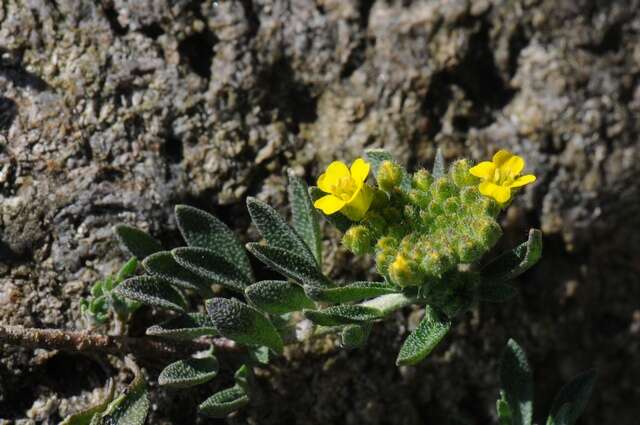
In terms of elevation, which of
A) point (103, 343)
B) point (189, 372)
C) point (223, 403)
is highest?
point (103, 343)

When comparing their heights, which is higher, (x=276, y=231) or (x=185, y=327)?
(x=276, y=231)

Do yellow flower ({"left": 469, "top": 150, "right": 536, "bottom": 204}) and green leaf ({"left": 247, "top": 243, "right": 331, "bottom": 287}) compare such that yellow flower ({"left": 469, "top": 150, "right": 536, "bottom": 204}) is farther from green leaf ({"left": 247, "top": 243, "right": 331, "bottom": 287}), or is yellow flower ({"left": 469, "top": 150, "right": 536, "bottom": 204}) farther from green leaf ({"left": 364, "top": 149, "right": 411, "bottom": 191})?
green leaf ({"left": 247, "top": 243, "right": 331, "bottom": 287})

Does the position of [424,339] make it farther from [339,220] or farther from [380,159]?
[380,159]

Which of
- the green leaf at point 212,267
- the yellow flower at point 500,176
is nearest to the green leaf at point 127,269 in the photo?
the green leaf at point 212,267

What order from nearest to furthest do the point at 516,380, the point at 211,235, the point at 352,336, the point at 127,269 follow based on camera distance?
the point at 352,336
the point at 127,269
the point at 211,235
the point at 516,380

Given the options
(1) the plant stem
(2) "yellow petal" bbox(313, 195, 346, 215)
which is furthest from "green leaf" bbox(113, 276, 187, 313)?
(2) "yellow petal" bbox(313, 195, 346, 215)

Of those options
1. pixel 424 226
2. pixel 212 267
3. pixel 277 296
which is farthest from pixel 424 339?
pixel 212 267
